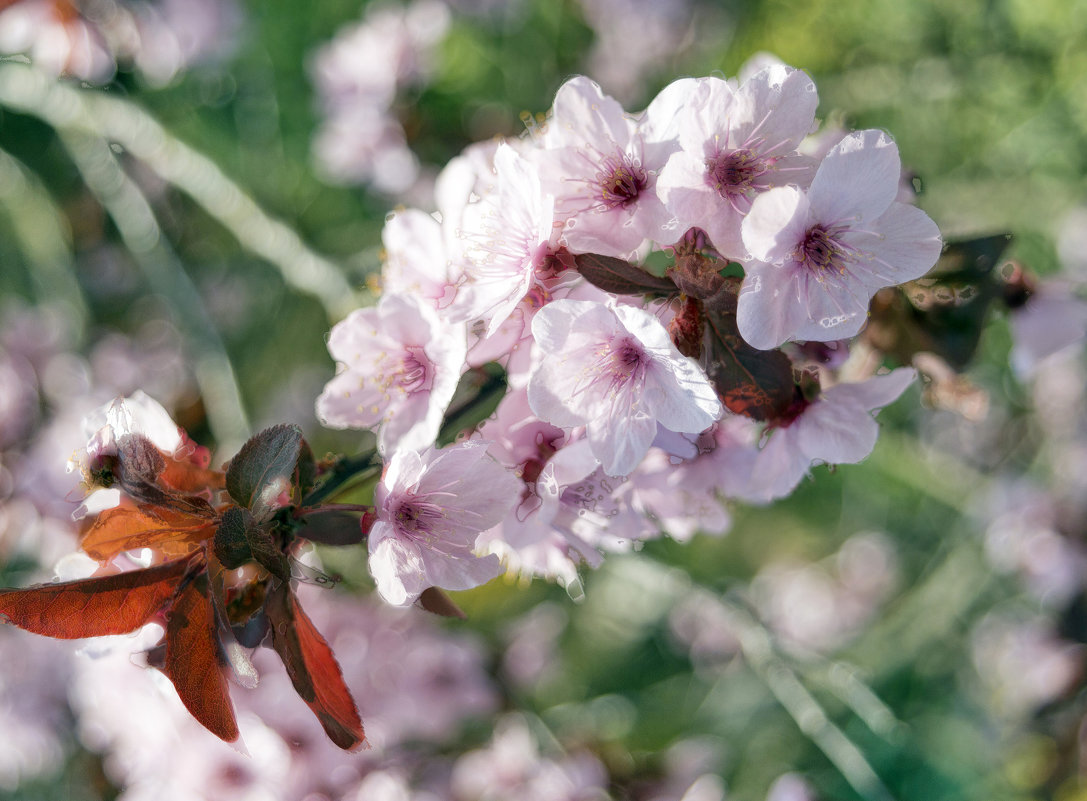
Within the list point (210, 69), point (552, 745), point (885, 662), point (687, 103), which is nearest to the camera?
point (687, 103)

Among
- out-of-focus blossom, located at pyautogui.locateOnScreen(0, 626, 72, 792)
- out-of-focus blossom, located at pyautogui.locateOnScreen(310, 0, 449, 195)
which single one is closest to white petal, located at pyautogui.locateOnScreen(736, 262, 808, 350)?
out-of-focus blossom, located at pyautogui.locateOnScreen(310, 0, 449, 195)

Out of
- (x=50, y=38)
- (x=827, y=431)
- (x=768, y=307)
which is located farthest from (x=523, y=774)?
(x=50, y=38)

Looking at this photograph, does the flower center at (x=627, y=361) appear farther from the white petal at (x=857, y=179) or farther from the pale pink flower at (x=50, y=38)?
the pale pink flower at (x=50, y=38)

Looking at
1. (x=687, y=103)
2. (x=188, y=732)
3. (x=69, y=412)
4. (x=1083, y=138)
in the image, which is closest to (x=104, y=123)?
(x=69, y=412)

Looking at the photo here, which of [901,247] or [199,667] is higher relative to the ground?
[901,247]

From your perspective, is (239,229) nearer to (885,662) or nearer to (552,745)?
(552,745)

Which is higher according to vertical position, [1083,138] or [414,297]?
[414,297]

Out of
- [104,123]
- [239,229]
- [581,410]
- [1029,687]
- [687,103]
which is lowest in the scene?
[1029,687]

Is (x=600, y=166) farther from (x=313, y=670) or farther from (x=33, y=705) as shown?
(x=33, y=705)
